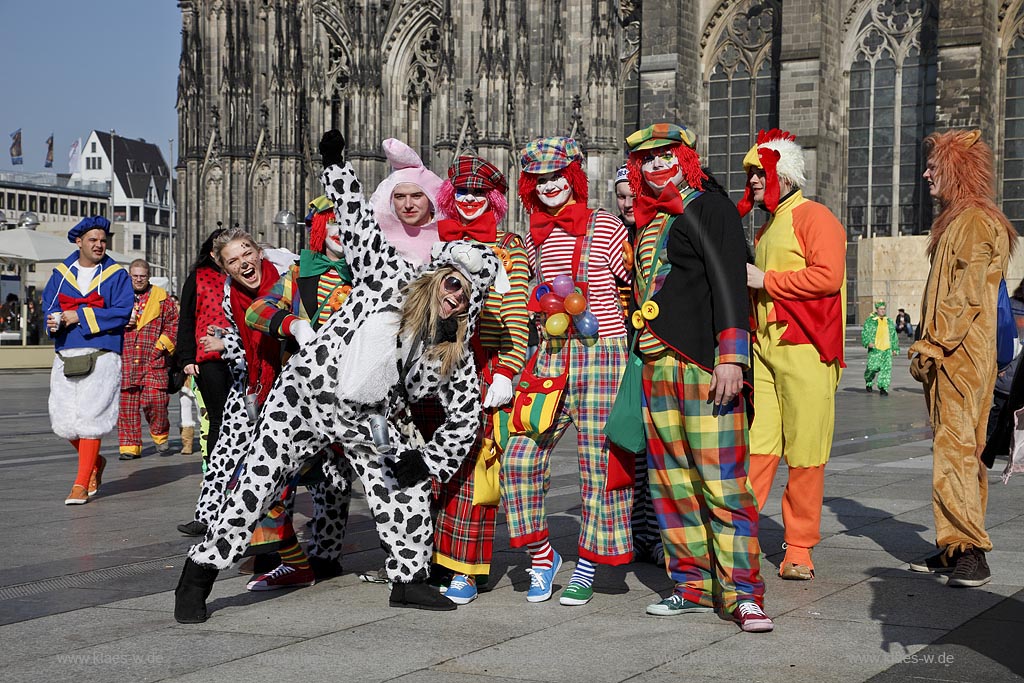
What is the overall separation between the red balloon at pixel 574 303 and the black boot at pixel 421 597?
4.26 ft

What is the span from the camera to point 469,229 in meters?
5.64

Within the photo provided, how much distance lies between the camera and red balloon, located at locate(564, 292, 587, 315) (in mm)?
5379

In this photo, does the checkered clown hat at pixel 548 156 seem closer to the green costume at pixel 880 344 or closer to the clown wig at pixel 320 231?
the clown wig at pixel 320 231

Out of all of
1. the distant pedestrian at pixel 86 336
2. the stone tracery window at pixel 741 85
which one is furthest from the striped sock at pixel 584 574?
the stone tracery window at pixel 741 85

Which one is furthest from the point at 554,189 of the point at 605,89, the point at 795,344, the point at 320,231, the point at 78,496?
the point at 605,89

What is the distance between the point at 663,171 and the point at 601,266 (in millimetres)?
536

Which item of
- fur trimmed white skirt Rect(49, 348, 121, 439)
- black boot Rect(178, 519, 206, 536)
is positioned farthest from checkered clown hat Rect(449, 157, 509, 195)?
fur trimmed white skirt Rect(49, 348, 121, 439)

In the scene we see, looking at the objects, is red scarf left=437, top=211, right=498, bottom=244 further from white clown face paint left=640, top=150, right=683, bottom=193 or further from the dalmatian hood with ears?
white clown face paint left=640, top=150, right=683, bottom=193

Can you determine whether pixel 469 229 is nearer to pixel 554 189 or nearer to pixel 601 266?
pixel 554 189

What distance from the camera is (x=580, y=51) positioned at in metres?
33.8

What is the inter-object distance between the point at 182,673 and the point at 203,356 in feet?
11.9

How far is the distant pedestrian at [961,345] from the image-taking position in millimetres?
5934

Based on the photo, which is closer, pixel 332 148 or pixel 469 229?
pixel 332 148

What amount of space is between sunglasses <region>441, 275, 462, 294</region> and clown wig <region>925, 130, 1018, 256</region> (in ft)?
7.85
